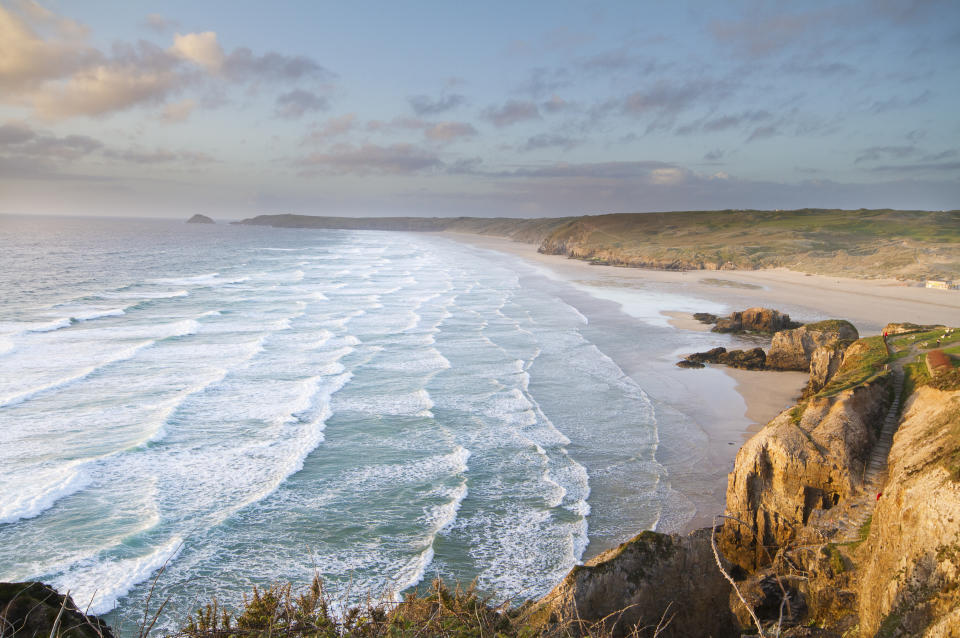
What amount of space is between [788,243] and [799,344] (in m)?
74.3

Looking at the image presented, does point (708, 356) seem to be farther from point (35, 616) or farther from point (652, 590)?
point (35, 616)

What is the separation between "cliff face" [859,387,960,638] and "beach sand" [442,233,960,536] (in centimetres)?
536

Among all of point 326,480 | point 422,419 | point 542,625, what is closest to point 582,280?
point 422,419

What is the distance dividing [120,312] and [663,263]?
233 feet

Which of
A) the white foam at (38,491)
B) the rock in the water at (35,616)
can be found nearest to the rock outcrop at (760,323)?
the white foam at (38,491)

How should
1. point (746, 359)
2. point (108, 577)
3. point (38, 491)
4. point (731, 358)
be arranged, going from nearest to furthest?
point (108, 577)
point (38, 491)
point (746, 359)
point (731, 358)

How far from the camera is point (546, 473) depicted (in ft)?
50.3

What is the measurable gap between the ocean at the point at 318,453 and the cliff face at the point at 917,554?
5324 millimetres

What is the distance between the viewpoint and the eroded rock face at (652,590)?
295 inches

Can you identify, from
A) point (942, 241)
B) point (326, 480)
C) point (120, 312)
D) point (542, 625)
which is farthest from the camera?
point (942, 241)

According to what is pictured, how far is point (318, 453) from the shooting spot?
1641 cm

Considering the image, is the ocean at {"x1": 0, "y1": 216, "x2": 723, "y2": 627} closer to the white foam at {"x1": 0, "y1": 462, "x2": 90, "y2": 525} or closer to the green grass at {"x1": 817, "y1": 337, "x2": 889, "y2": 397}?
the white foam at {"x1": 0, "y1": 462, "x2": 90, "y2": 525}

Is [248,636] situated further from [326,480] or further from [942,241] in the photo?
[942,241]

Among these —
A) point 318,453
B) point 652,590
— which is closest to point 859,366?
point 652,590
